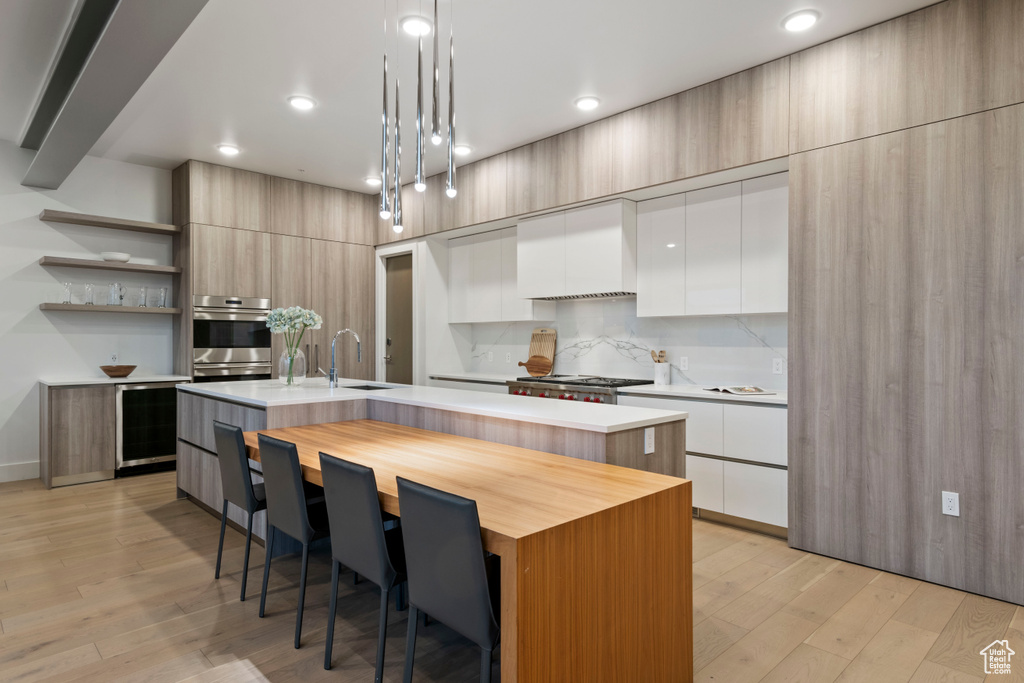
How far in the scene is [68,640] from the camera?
2316 millimetres

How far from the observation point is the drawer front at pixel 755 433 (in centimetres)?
339

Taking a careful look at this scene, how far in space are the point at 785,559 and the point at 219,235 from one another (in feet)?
16.9

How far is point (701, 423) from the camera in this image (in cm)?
374

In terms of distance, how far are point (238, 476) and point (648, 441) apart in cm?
189

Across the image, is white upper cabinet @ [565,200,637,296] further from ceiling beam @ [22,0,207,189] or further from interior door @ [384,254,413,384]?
ceiling beam @ [22,0,207,189]

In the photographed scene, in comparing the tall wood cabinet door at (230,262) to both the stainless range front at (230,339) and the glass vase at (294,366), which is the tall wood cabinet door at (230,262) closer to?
the stainless range front at (230,339)

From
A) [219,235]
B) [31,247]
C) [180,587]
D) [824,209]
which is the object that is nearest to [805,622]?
[824,209]

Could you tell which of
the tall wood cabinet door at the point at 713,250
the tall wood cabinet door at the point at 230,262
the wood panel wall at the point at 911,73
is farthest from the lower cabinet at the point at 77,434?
the wood panel wall at the point at 911,73

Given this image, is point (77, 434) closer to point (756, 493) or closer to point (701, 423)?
point (701, 423)

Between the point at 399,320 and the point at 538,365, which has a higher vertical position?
the point at 399,320

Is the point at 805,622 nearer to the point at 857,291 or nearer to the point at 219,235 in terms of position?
the point at 857,291

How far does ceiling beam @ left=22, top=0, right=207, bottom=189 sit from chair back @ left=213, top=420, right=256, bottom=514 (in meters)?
1.74

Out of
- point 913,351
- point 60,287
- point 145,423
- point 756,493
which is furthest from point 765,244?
point 60,287

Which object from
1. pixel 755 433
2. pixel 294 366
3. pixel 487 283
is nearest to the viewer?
pixel 755 433
